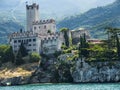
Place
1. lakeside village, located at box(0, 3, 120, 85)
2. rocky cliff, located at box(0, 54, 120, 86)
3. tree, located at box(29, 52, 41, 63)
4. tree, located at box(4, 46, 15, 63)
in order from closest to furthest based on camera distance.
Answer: rocky cliff, located at box(0, 54, 120, 86) → lakeside village, located at box(0, 3, 120, 85) → tree, located at box(29, 52, 41, 63) → tree, located at box(4, 46, 15, 63)

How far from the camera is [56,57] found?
162m

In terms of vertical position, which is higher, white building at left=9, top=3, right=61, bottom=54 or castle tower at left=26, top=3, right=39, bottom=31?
castle tower at left=26, top=3, right=39, bottom=31

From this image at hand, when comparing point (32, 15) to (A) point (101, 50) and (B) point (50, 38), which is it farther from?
(A) point (101, 50)

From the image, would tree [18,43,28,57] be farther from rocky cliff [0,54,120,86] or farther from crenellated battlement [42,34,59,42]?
rocky cliff [0,54,120,86]

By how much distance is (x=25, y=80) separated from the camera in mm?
154875

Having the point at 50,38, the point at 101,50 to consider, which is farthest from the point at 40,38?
the point at 101,50

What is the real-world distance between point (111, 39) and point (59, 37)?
20978mm

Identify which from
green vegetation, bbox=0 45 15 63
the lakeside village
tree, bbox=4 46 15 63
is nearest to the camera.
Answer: the lakeside village

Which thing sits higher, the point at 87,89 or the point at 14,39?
the point at 14,39

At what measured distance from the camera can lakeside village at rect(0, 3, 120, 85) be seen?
480ft

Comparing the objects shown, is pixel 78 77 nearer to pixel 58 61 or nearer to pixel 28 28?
pixel 58 61

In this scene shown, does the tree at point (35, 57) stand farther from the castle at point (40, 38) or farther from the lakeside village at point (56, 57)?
the castle at point (40, 38)

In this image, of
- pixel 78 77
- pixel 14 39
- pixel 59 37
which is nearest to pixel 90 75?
pixel 78 77

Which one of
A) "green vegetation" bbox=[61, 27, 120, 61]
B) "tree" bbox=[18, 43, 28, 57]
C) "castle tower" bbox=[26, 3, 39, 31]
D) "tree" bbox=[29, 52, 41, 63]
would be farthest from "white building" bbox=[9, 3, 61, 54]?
"green vegetation" bbox=[61, 27, 120, 61]
